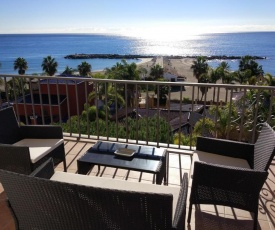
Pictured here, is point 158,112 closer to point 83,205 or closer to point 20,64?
point 83,205

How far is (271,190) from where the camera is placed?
2910 mm

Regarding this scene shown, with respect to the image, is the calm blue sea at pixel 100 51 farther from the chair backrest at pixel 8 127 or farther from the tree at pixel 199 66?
the chair backrest at pixel 8 127

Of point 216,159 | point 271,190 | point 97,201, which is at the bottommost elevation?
point 271,190

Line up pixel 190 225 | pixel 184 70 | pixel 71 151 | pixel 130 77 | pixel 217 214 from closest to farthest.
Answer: pixel 190 225 < pixel 217 214 < pixel 71 151 < pixel 130 77 < pixel 184 70

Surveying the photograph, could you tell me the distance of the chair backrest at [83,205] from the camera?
47.7 inches

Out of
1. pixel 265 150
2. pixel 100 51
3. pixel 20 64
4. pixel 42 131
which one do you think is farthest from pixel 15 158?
pixel 100 51

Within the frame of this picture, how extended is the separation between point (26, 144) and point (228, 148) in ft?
7.65

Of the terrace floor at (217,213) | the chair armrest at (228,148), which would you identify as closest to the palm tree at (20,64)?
the terrace floor at (217,213)

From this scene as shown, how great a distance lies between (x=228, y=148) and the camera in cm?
273

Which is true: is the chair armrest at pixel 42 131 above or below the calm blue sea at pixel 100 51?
above

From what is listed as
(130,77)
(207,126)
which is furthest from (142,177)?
(130,77)

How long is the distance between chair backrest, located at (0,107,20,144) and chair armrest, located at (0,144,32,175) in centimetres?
56

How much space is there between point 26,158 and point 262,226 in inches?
91.2

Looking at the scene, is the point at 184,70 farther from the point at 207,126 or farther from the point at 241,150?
the point at 241,150
